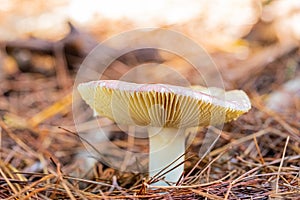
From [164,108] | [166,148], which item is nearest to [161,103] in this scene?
[164,108]

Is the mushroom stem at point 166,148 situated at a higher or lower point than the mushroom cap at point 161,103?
lower

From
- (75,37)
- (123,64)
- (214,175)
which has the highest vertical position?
(75,37)

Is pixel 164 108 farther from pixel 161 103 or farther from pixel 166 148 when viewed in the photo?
pixel 166 148

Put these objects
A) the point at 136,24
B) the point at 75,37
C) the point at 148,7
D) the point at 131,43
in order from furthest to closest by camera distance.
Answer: the point at 148,7 < the point at 136,24 < the point at 131,43 < the point at 75,37

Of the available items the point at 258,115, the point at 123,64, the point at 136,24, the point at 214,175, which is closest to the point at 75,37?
the point at 123,64

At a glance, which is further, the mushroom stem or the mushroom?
the mushroom stem

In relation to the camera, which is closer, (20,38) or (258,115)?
(258,115)

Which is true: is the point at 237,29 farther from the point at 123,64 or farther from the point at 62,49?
the point at 62,49
